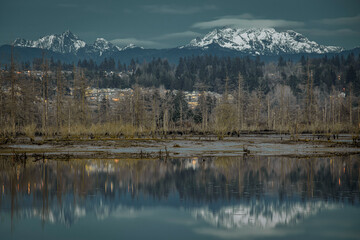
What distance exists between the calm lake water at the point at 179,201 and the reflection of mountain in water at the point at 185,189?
39 mm

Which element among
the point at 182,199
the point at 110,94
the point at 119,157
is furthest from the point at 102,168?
the point at 110,94

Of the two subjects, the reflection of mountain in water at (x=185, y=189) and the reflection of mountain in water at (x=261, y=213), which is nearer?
the reflection of mountain in water at (x=261, y=213)

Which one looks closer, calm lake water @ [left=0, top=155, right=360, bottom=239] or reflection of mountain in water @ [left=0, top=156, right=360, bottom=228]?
calm lake water @ [left=0, top=155, right=360, bottom=239]

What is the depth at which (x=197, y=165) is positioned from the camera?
30750 millimetres

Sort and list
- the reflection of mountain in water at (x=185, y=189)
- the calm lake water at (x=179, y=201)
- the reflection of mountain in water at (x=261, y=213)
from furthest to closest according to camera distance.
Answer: the reflection of mountain in water at (x=185, y=189) → the reflection of mountain in water at (x=261, y=213) → the calm lake water at (x=179, y=201)

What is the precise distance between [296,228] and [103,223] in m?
6.25

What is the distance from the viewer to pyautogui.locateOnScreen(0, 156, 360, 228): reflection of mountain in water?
55.0ft

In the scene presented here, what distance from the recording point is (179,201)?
19.0 m

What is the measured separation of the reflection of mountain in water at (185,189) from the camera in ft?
55.0

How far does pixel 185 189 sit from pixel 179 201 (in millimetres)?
2610

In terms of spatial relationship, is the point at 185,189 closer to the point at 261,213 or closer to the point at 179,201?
the point at 179,201

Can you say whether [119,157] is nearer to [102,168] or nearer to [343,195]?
[102,168]

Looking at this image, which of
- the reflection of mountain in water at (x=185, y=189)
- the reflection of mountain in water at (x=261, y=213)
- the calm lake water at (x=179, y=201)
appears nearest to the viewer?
the calm lake water at (x=179, y=201)

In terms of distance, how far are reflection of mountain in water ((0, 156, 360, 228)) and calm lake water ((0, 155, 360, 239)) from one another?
0.13ft
